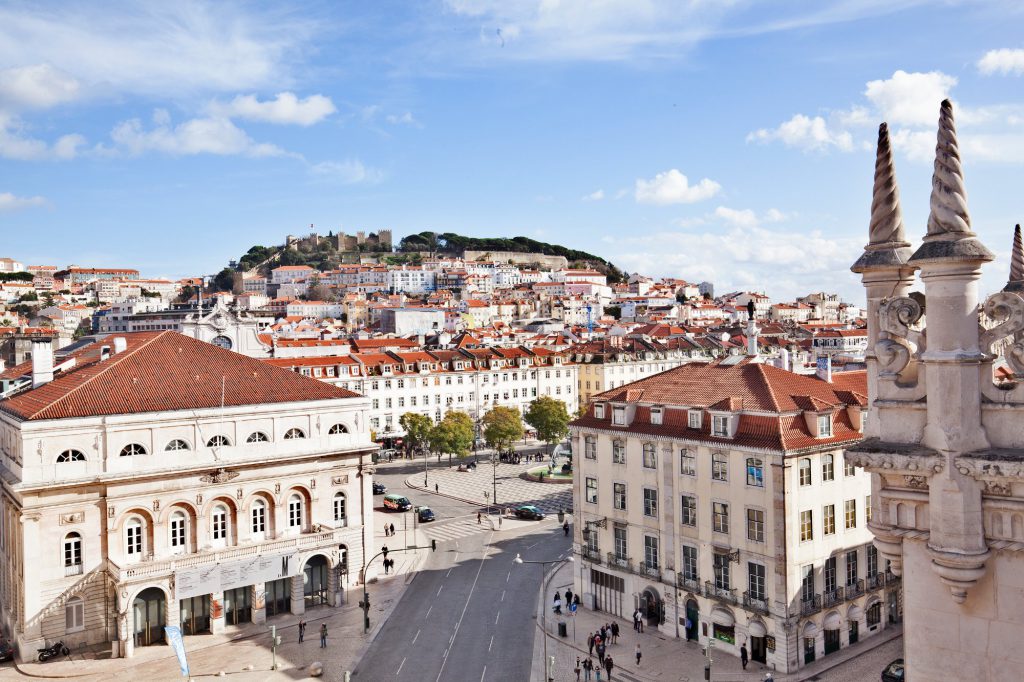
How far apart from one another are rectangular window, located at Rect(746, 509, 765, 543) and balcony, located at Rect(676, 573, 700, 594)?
345cm

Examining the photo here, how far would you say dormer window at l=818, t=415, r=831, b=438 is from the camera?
108 ft

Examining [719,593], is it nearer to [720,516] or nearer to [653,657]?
[720,516]

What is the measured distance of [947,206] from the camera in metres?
9.53

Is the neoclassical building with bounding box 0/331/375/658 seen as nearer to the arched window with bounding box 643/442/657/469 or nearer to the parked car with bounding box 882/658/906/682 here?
the arched window with bounding box 643/442/657/469

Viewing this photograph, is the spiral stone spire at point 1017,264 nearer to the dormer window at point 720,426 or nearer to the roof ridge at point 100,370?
the dormer window at point 720,426

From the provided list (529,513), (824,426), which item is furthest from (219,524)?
(824,426)

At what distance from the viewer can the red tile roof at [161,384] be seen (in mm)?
36969

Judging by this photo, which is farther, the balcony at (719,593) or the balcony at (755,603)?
the balcony at (719,593)

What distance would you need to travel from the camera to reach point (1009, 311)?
9234 millimetres

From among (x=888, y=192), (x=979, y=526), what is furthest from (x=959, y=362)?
(x=888, y=192)

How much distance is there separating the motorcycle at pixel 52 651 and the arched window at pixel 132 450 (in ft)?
26.7

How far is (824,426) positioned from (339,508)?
79.7 ft

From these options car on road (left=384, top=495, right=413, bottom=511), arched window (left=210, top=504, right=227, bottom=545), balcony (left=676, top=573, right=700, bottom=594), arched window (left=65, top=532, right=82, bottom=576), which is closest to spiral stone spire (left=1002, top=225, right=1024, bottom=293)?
balcony (left=676, top=573, right=700, bottom=594)

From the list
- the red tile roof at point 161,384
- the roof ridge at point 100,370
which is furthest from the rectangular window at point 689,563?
the roof ridge at point 100,370
